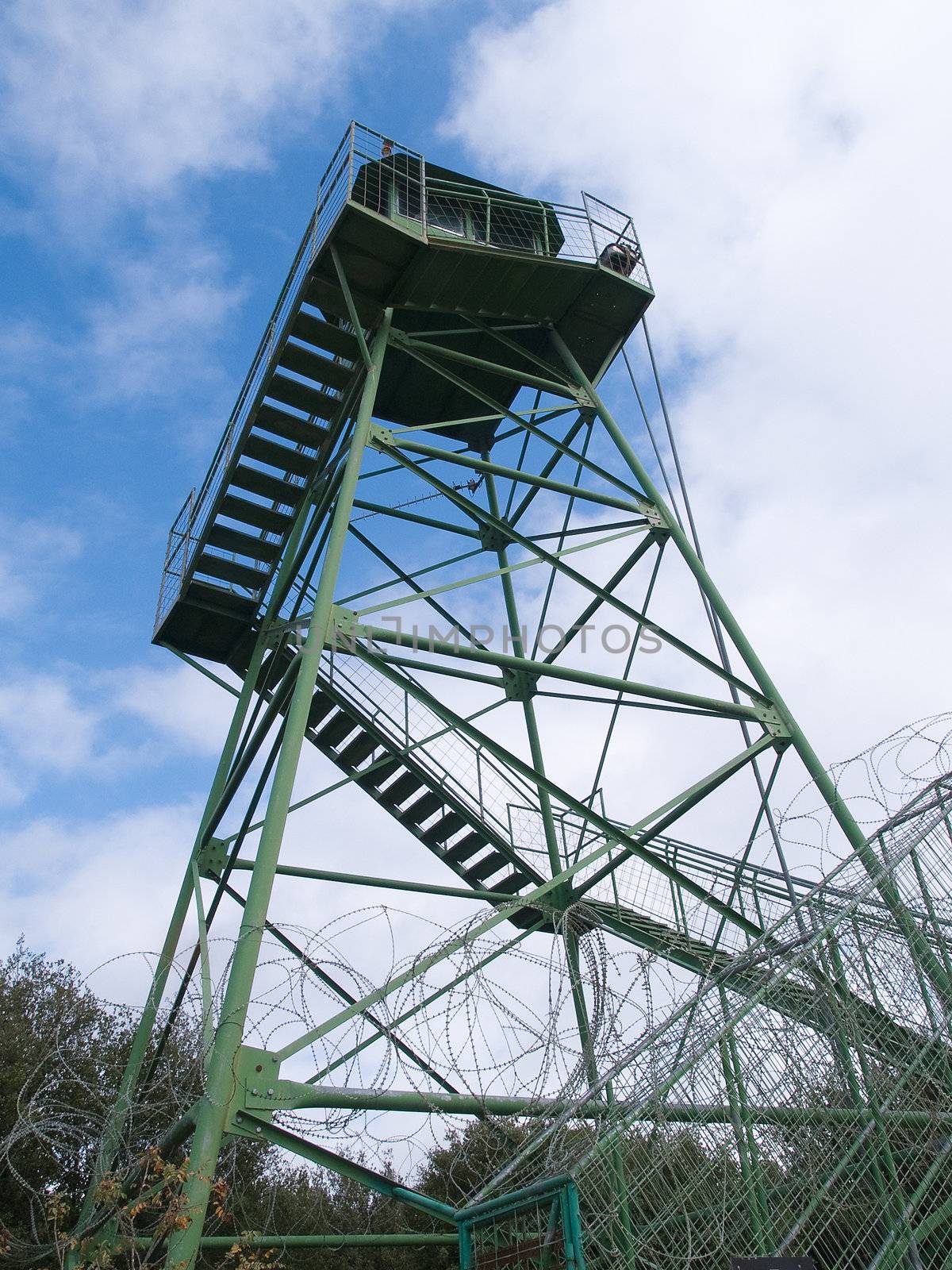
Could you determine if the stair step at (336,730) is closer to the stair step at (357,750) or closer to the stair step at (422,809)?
the stair step at (357,750)

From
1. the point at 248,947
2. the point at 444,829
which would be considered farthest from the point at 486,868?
the point at 248,947

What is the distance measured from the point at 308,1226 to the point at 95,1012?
16.3 ft

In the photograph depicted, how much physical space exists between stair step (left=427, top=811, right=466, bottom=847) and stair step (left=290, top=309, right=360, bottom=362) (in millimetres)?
5819

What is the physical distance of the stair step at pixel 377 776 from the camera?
12.9 m

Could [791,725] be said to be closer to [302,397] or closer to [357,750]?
[357,750]

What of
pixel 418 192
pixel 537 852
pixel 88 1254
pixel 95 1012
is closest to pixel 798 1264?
pixel 88 1254

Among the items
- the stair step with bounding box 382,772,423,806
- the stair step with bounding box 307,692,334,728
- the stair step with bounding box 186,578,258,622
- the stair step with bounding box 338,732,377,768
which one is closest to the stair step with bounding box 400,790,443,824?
the stair step with bounding box 382,772,423,806

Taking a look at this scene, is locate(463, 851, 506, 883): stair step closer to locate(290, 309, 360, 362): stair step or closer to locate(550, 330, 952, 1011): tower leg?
locate(550, 330, 952, 1011): tower leg

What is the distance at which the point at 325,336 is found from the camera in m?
13.4

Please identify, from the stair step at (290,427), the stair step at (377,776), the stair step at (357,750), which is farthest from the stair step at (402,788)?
the stair step at (290,427)

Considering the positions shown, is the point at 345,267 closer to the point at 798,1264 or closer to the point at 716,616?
the point at 716,616

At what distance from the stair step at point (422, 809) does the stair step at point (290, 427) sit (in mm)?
4710

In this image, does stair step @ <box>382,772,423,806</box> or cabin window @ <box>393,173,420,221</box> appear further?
cabin window @ <box>393,173,420,221</box>

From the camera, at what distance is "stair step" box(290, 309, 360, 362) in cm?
1323
